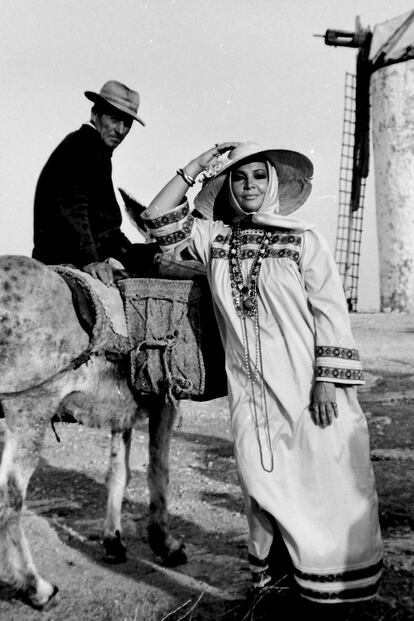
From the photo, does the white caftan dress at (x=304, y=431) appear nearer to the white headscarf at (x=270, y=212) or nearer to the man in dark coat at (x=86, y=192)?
the white headscarf at (x=270, y=212)

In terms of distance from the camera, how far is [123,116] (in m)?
3.46

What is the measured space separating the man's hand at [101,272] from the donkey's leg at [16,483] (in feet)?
2.18

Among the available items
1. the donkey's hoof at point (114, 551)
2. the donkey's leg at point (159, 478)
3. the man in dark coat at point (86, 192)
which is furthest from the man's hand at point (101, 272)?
the donkey's hoof at point (114, 551)

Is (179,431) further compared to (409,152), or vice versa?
(409,152)

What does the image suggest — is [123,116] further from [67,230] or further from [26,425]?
[26,425]

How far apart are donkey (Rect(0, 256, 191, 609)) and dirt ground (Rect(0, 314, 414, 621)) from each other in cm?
31

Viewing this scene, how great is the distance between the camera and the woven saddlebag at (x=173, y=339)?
2.91 m

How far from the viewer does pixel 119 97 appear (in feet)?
11.2

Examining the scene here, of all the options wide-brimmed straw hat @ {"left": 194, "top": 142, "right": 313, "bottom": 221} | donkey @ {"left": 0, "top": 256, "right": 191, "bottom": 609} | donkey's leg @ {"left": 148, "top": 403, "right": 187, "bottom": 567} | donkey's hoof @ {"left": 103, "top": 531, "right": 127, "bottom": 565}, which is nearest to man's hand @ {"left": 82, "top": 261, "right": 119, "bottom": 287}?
donkey @ {"left": 0, "top": 256, "right": 191, "bottom": 609}

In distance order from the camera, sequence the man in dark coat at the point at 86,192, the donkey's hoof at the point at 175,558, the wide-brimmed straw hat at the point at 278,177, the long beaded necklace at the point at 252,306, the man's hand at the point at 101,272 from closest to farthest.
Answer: the long beaded necklace at the point at 252,306, the wide-brimmed straw hat at the point at 278,177, the man's hand at the point at 101,272, the man in dark coat at the point at 86,192, the donkey's hoof at the point at 175,558

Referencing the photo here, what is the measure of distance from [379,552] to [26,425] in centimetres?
149

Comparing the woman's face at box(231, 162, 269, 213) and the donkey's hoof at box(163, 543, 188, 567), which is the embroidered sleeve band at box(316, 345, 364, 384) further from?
the donkey's hoof at box(163, 543, 188, 567)

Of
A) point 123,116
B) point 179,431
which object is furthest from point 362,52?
point 123,116

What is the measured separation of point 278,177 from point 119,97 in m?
1.06
